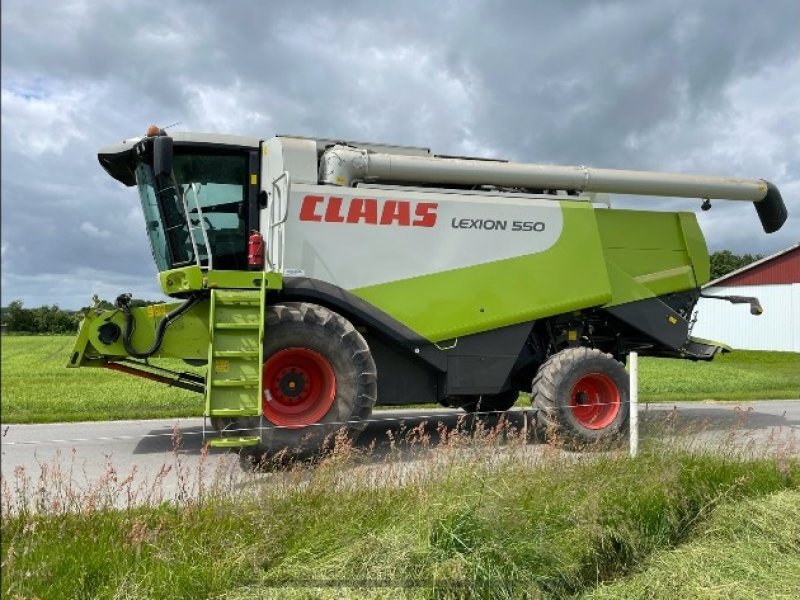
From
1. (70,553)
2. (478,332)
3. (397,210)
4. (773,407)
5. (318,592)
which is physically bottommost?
(318,592)

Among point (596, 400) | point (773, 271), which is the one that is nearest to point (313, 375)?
point (596, 400)

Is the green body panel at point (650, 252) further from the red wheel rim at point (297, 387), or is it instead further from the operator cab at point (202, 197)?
the operator cab at point (202, 197)

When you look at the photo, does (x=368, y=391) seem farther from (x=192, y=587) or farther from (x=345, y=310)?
(x=192, y=587)

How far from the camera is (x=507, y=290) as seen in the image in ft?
25.1

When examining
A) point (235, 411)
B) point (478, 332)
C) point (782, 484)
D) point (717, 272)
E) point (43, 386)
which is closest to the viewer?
point (782, 484)

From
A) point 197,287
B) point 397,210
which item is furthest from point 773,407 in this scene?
point 197,287

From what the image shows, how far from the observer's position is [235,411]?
6.05m

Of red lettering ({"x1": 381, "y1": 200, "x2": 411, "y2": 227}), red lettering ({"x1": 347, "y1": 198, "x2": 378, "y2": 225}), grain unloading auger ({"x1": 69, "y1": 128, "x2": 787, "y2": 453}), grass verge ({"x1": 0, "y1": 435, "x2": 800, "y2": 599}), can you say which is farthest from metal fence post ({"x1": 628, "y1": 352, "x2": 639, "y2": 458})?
red lettering ({"x1": 347, "y1": 198, "x2": 378, "y2": 225})

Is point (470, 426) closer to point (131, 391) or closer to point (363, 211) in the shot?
point (363, 211)

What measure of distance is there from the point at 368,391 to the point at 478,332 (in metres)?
1.55

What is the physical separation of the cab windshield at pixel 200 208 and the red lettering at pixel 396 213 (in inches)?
58.7

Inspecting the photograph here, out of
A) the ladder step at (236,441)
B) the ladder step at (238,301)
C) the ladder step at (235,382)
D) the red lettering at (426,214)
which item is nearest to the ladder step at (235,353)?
the ladder step at (235,382)

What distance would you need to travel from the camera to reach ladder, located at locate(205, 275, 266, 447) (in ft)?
19.9

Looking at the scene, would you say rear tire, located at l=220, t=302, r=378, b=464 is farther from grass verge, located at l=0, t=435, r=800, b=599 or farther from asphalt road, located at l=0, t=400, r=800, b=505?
grass verge, located at l=0, t=435, r=800, b=599
